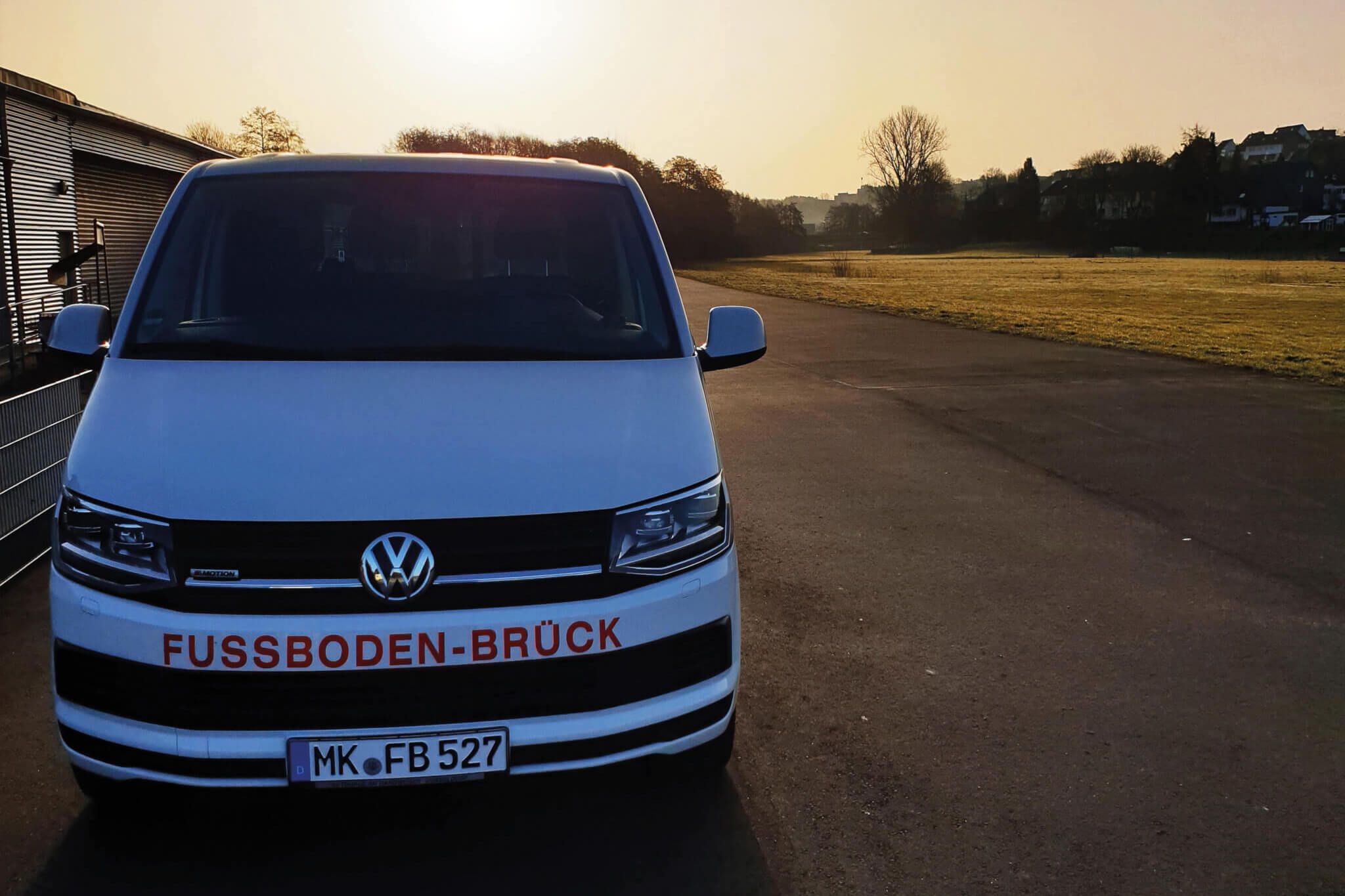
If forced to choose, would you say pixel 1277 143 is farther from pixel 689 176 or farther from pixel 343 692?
pixel 343 692

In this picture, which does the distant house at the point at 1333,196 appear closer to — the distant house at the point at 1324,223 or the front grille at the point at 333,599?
the distant house at the point at 1324,223

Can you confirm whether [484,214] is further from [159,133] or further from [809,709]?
[159,133]

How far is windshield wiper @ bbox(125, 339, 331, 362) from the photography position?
3393 millimetres

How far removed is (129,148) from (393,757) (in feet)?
86.3

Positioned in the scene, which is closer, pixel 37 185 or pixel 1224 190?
pixel 37 185

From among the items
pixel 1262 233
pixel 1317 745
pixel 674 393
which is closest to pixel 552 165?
pixel 674 393

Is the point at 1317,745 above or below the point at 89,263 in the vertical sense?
below

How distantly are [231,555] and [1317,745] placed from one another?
11.1 ft

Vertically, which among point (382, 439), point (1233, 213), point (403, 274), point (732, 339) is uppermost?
point (1233, 213)

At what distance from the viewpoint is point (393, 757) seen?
2.65m

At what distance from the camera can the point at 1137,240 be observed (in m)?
98.4

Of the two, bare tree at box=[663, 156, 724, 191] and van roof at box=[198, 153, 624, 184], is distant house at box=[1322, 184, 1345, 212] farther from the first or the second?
van roof at box=[198, 153, 624, 184]

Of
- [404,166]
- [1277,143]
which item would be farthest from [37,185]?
[1277,143]

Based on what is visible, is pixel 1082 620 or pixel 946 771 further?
pixel 1082 620
